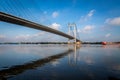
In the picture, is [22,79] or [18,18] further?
[18,18]

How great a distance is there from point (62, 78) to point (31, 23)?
30.5 metres

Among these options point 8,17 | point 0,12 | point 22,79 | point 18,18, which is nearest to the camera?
point 22,79

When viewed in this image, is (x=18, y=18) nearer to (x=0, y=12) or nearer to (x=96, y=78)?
(x=0, y=12)

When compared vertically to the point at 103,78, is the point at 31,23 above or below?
above

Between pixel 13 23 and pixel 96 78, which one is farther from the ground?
pixel 13 23

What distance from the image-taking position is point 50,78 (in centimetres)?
778

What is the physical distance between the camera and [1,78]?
306 inches

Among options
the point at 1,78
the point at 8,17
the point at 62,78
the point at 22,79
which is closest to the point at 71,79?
the point at 62,78

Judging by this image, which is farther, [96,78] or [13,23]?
[13,23]

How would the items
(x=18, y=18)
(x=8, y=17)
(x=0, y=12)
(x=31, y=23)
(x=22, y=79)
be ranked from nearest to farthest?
(x=22, y=79) < (x=0, y=12) < (x=8, y=17) < (x=18, y=18) < (x=31, y=23)

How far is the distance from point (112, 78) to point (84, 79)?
1375 mm

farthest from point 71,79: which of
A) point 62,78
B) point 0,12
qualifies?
point 0,12

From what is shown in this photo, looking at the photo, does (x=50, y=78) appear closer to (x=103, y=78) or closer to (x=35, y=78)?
(x=35, y=78)

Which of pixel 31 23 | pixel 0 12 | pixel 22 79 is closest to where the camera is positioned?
pixel 22 79
